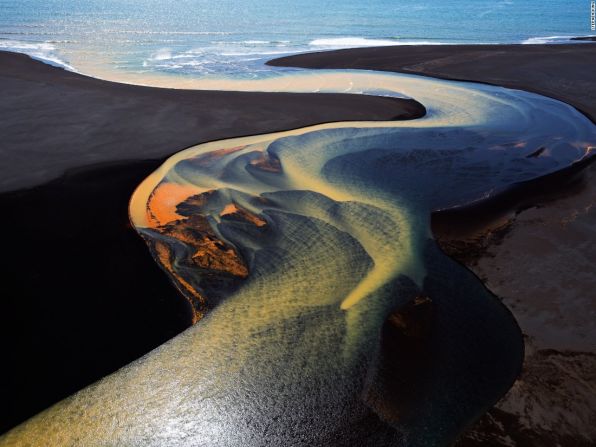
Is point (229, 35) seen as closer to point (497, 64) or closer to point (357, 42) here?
point (357, 42)

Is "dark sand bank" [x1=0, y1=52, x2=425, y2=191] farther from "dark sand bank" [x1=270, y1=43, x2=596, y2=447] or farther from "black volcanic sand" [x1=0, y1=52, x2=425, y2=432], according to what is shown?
"dark sand bank" [x1=270, y1=43, x2=596, y2=447]

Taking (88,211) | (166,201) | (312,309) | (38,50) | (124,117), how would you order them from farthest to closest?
(38,50), (124,117), (166,201), (88,211), (312,309)

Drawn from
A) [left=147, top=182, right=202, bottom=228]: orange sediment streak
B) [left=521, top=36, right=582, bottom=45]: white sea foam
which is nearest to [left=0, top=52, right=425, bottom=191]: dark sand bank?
[left=147, top=182, right=202, bottom=228]: orange sediment streak

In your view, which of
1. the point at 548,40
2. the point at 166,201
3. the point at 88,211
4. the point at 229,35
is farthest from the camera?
the point at 229,35

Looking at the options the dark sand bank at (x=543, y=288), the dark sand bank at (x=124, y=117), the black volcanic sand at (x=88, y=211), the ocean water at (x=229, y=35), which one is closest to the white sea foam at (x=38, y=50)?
the ocean water at (x=229, y=35)

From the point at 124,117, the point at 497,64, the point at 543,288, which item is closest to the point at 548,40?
the point at 497,64
